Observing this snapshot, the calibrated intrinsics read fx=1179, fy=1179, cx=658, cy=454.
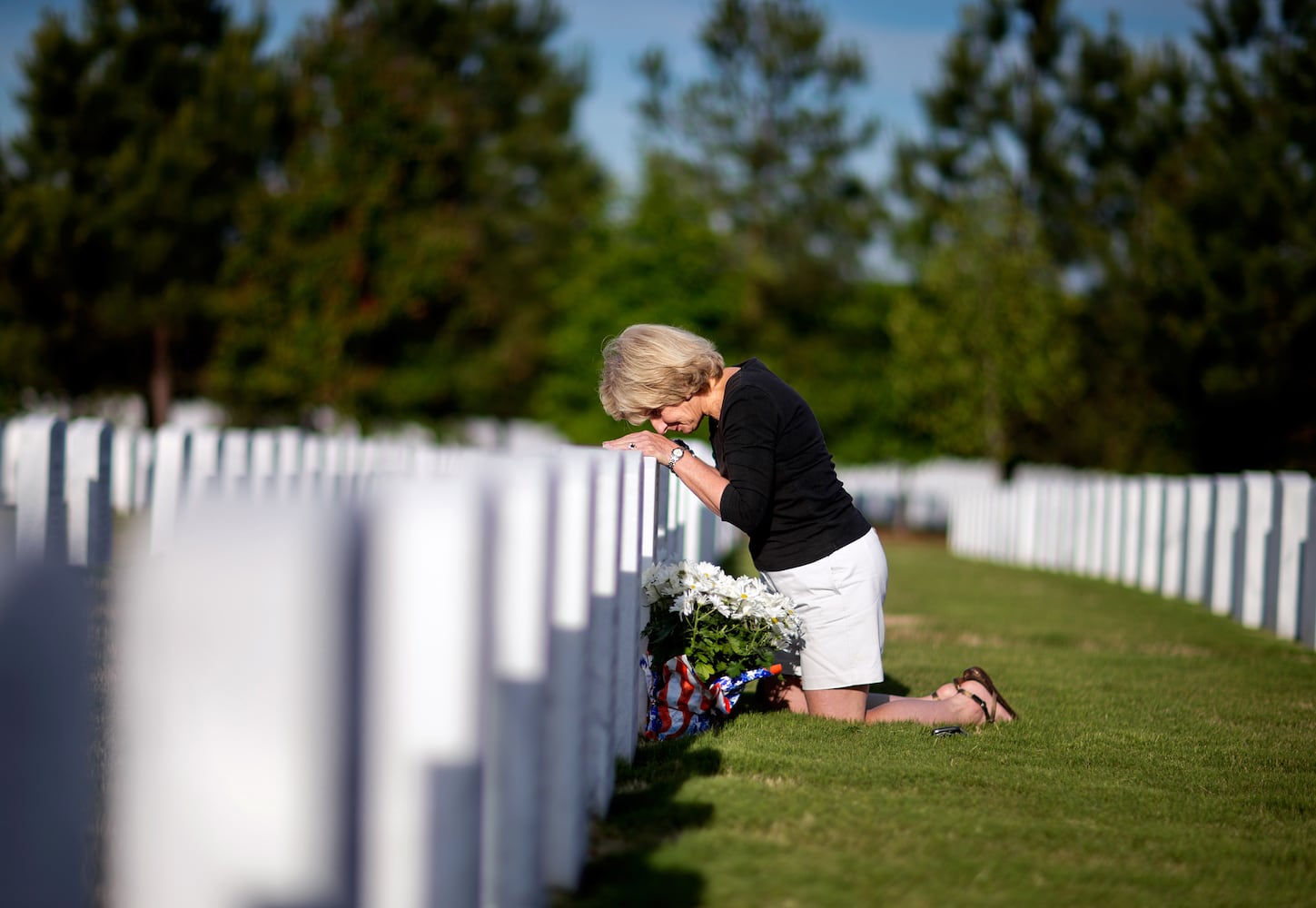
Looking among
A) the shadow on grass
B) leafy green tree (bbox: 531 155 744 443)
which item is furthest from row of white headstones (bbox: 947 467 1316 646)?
leafy green tree (bbox: 531 155 744 443)

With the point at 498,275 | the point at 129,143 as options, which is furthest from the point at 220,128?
the point at 498,275

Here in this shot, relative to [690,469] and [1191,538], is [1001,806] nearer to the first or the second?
[690,469]

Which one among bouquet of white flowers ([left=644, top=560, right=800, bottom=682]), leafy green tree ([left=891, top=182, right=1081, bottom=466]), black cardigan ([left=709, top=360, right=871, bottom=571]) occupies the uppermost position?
leafy green tree ([left=891, top=182, right=1081, bottom=466])

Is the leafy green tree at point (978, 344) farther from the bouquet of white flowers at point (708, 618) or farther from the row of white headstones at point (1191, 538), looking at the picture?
the bouquet of white flowers at point (708, 618)

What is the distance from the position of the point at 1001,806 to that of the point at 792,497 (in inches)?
59.5

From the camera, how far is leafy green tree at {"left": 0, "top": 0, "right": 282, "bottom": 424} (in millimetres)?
25516

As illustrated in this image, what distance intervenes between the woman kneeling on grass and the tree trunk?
80.6ft

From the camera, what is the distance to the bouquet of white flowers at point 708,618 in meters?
4.32

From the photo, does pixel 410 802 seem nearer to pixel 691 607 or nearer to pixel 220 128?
pixel 691 607

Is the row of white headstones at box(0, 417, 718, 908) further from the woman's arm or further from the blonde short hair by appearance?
the blonde short hair

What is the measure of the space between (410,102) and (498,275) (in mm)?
10940

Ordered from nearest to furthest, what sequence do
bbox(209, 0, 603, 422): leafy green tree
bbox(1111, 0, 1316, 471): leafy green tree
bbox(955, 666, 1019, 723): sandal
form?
1. bbox(955, 666, 1019, 723): sandal
2. bbox(1111, 0, 1316, 471): leafy green tree
3. bbox(209, 0, 603, 422): leafy green tree

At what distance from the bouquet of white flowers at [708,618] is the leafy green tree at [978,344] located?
72.8 feet

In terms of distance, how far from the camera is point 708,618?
171 inches
